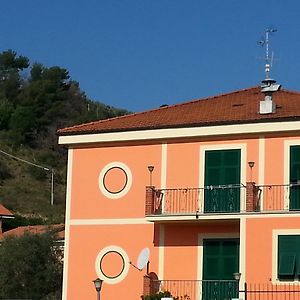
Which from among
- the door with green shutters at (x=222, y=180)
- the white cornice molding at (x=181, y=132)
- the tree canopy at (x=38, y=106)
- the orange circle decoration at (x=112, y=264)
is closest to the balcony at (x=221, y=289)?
the orange circle decoration at (x=112, y=264)

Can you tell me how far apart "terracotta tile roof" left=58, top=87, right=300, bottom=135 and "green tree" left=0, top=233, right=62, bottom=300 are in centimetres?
1274

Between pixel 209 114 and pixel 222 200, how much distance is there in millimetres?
3199

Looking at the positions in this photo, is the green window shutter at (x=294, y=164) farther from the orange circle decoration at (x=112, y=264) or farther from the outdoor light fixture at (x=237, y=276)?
the orange circle decoration at (x=112, y=264)

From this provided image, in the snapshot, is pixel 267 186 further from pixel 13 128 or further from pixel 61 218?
pixel 13 128

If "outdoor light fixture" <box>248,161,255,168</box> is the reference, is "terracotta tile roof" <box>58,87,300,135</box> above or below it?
above

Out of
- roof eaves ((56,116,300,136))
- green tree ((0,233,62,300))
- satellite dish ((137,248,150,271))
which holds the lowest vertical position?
green tree ((0,233,62,300))

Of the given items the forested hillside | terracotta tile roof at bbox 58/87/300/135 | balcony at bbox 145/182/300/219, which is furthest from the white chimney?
the forested hillside

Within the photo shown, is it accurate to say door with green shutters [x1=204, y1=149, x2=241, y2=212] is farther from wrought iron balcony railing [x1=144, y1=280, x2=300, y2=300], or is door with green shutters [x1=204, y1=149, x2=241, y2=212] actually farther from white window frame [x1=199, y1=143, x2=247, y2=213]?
wrought iron balcony railing [x1=144, y1=280, x2=300, y2=300]

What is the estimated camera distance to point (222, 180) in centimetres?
2686

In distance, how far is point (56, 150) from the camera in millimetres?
92625

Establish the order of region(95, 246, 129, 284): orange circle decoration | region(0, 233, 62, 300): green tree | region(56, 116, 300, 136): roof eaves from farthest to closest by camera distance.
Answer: region(0, 233, 62, 300): green tree → region(95, 246, 129, 284): orange circle decoration → region(56, 116, 300, 136): roof eaves

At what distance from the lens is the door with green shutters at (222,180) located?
26359mm

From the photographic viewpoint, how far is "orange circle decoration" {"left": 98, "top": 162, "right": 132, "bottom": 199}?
28.3 meters

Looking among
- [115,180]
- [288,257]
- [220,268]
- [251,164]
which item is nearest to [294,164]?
[251,164]
